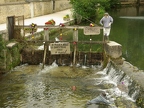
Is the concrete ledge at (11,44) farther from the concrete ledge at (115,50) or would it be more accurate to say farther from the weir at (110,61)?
the concrete ledge at (115,50)

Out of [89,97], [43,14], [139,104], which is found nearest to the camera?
[139,104]

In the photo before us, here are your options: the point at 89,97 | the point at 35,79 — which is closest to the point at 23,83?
the point at 35,79

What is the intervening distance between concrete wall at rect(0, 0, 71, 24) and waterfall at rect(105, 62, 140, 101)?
13074 mm

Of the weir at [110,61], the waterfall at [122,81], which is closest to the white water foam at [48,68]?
the weir at [110,61]

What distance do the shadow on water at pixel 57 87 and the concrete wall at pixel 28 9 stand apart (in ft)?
35.3

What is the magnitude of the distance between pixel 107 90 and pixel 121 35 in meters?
13.0

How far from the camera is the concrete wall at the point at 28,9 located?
24048mm

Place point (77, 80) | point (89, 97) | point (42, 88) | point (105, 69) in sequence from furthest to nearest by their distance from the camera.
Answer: point (105, 69) < point (77, 80) < point (42, 88) < point (89, 97)

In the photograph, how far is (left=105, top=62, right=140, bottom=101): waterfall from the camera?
1039cm

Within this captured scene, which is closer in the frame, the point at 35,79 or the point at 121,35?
the point at 35,79

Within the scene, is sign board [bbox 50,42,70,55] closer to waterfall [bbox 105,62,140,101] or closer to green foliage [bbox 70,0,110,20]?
waterfall [bbox 105,62,140,101]

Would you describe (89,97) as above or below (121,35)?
below

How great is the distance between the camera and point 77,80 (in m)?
12.8

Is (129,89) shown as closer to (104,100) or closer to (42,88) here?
(104,100)
